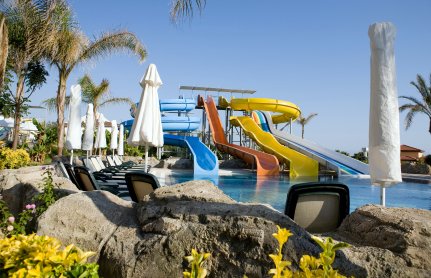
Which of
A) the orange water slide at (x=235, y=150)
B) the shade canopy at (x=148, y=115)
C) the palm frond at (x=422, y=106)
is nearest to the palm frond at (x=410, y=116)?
the palm frond at (x=422, y=106)

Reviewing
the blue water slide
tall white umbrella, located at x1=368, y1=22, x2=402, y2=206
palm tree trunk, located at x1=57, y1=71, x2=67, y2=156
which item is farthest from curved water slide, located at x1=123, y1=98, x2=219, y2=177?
tall white umbrella, located at x1=368, y1=22, x2=402, y2=206

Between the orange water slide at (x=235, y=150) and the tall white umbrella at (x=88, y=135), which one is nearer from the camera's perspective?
the tall white umbrella at (x=88, y=135)

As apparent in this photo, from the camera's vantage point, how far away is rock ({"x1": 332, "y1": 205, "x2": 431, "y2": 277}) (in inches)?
92.4

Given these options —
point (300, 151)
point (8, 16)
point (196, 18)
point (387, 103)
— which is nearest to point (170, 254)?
point (387, 103)

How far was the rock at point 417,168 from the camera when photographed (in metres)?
22.6

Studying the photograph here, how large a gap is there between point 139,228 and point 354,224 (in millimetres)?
1708

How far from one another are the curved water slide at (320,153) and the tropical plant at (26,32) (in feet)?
45.3

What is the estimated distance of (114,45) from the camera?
16.2 m

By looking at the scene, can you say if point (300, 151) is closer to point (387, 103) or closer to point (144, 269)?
point (387, 103)

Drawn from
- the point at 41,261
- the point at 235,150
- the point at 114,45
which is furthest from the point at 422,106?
the point at 41,261

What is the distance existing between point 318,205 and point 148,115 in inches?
223

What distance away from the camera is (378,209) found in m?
2.97

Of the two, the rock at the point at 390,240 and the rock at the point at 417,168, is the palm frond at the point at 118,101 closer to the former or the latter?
the rock at the point at 417,168

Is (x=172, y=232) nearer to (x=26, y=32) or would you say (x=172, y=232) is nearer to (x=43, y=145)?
(x=26, y=32)
